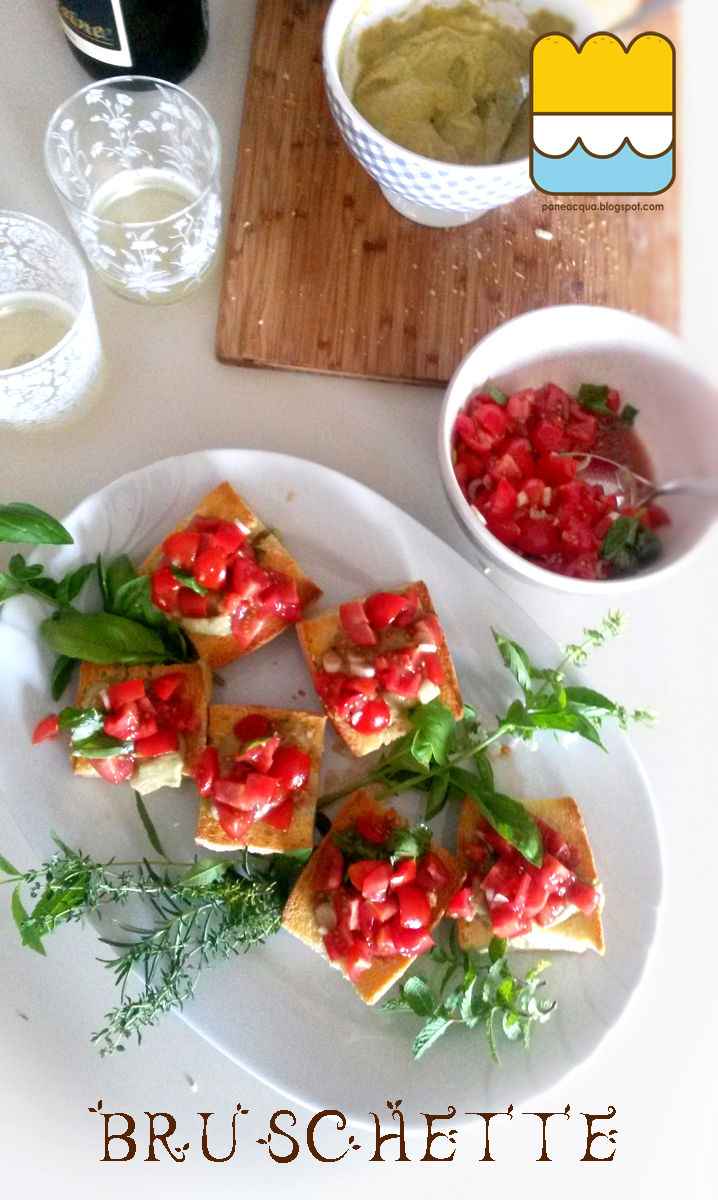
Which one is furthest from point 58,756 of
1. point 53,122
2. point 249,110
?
point 249,110

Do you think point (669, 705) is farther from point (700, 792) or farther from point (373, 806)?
point (373, 806)

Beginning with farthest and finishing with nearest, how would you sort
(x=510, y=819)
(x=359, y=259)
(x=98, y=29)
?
(x=359, y=259) < (x=98, y=29) < (x=510, y=819)

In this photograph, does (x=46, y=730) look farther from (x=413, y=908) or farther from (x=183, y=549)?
(x=413, y=908)

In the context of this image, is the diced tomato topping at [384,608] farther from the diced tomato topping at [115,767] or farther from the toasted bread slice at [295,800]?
the diced tomato topping at [115,767]

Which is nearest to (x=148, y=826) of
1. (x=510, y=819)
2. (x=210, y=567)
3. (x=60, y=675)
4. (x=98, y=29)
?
(x=60, y=675)

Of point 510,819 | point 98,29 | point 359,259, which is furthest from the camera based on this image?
point 359,259

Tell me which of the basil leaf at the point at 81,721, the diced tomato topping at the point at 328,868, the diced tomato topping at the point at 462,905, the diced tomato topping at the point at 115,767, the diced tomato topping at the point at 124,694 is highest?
the diced tomato topping at the point at 124,694

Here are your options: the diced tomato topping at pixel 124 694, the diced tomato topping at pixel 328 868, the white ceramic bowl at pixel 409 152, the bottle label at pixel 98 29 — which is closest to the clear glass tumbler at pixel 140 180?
the bottle label at pixel 98 29
